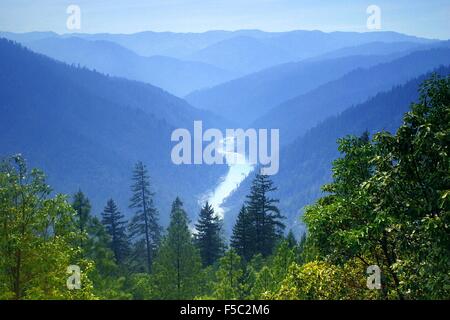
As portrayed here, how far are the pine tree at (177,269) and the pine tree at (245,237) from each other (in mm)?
17514

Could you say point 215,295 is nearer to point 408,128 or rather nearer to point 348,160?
point 348,160

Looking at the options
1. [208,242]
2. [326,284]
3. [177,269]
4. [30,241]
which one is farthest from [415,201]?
[208,242]

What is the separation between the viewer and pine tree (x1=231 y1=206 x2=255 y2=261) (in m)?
51.2

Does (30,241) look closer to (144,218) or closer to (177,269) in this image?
(177,269)

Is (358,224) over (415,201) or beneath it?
beneath

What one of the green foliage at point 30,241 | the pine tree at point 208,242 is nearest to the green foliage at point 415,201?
the green foliage at point 30,241

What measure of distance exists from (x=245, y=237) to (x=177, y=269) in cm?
2050

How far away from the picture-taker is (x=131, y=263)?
53219 mm

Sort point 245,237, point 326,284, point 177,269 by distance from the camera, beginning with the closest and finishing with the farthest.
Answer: point 326,284, point 177,269, point 245,237

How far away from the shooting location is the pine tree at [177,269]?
30984 millimetres

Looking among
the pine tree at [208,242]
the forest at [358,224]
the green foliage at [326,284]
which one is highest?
the forest at [358,224]

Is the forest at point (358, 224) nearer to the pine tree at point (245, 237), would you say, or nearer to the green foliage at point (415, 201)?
the green foliage at point (415, 201)

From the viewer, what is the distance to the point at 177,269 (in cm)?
3198
